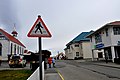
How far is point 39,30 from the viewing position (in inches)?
230

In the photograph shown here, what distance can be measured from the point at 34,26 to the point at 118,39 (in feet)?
93.7

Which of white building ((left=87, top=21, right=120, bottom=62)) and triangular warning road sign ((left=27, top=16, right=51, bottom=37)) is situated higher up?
white building ((left=87, top=21, right=120, bottom=62))

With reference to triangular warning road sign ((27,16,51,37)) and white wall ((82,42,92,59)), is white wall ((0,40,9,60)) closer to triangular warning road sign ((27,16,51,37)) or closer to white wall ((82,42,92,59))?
white wall ((82,42,92,59))

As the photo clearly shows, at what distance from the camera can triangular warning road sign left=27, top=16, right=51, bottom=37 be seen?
19.0 feet

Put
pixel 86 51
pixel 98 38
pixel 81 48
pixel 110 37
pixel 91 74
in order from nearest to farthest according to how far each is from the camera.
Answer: pixel 91 74
pixel 110 37
pixel 98 38
pixel 86 51
pixel 81 48

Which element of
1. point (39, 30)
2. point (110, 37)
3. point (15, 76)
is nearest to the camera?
point (39, 30)

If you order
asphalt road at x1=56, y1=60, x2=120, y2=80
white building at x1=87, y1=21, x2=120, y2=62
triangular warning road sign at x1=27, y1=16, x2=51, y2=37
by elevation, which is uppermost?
white building at x1=87, y1=21, x2=120, y2=62

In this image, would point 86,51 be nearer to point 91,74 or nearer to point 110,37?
point 110,37

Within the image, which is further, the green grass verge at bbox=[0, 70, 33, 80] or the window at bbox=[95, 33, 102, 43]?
the window at bbox=[95, 33, 102, 43]

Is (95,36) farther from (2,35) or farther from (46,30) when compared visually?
(46,30)

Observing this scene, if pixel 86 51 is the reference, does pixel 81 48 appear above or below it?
above

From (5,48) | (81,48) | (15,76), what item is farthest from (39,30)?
(81,48)

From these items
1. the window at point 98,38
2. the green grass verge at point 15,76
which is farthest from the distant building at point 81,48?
the green grass verge at point 15,76

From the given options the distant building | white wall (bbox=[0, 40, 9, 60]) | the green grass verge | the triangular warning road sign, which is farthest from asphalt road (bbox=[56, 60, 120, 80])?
the distant building
